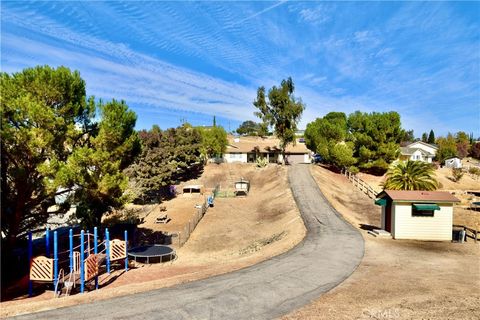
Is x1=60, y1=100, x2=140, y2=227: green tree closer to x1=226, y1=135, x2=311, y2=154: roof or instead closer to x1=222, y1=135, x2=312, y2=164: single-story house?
x1=222, y1=135, x2=312, y2=164: single-story house

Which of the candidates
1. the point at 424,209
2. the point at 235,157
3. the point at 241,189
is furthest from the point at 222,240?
the point at 235,157

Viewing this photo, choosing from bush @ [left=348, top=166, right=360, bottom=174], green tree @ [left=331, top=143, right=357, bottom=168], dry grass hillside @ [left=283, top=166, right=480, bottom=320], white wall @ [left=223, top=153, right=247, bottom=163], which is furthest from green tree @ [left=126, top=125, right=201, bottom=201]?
dry grass hillside @ [left=283, top=166, right=480, bottom=320]

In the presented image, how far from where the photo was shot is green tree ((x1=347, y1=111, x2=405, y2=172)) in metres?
56.2

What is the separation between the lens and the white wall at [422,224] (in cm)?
2217

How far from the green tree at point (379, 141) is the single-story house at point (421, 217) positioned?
35103mm

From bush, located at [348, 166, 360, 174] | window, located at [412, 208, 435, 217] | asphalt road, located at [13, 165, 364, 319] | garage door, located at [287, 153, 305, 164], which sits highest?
garage door, located at [287, 153, 305, 164]

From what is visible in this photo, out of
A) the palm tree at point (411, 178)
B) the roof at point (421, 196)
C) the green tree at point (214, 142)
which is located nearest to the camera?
the roof at point (421, 196)

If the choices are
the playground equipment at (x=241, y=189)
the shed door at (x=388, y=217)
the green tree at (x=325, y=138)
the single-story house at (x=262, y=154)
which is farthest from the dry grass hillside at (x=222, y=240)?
the single-story house at (x=262, y=154)

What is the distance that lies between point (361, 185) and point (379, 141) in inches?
480

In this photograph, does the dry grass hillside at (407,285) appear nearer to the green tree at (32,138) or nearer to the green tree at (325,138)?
the green tree at (32,138)

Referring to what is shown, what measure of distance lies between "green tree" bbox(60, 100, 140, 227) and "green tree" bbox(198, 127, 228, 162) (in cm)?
4499

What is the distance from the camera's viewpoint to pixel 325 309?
1067 cm

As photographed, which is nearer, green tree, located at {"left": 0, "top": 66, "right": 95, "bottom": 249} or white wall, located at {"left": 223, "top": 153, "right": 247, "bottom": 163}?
green tree, located at {"left": 0, "top": 66, "right": 95, "bottom": 249}

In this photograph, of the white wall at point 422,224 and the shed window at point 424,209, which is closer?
the shed window at point 424,209
